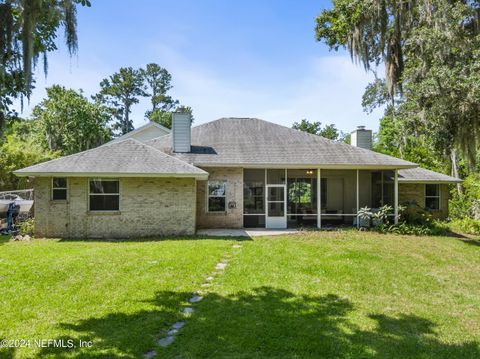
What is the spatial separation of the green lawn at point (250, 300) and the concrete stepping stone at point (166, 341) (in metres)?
0.08

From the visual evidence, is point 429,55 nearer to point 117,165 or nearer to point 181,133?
point 181,133

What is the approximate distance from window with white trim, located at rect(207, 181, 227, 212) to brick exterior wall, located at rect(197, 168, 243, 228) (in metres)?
0.14

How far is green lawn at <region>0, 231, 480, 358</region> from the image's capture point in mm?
4312

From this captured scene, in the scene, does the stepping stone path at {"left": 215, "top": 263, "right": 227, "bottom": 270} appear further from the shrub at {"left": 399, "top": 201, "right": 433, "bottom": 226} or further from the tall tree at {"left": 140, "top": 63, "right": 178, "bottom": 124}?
the tall tree at {"left": 140, "top": 63, "right": 178, "bottom": 124}

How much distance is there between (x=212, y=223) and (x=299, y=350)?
1122 centimetres

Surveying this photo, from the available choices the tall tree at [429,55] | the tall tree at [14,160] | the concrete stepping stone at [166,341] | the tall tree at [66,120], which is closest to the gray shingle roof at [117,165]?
the tall tree at [429,55]

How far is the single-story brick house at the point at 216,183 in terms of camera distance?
12.9m

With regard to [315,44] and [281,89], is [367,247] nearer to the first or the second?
[281,89]

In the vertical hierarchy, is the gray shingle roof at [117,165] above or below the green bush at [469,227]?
above

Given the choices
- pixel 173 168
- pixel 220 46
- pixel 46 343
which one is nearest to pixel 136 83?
pixel 220 46

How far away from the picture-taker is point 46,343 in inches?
166

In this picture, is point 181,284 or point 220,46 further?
point 220,46

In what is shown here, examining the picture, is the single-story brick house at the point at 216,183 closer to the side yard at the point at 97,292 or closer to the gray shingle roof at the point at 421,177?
the gray shingle roof at the point at 421,177

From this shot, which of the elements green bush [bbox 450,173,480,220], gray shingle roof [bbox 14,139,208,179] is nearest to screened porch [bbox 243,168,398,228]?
gray shingle roof [bbox 14,139,208,179]
